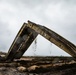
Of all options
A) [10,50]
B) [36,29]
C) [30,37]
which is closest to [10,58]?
[10,50]

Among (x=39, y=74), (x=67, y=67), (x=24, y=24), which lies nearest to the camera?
(x=39, y=74)

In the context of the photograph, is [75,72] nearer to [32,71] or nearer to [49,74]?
[49,74]

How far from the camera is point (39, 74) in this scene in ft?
15.7

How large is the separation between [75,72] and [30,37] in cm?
223

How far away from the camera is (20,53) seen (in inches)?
283

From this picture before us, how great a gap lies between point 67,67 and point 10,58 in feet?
7.99

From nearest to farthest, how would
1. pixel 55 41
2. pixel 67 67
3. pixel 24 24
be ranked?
pixel 67 67, pixel 55 41, pixel 24 24

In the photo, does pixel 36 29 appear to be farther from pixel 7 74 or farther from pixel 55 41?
pixel 7 74

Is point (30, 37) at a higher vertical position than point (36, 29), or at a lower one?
lower

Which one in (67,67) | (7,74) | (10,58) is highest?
(67,67)

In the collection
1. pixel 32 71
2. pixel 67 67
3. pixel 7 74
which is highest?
pixel 67 67

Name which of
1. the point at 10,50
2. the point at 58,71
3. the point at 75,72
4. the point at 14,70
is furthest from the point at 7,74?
the point at 10,50

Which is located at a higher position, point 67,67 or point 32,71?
point 67,67

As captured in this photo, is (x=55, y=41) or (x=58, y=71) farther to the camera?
(x=55, y=41)
